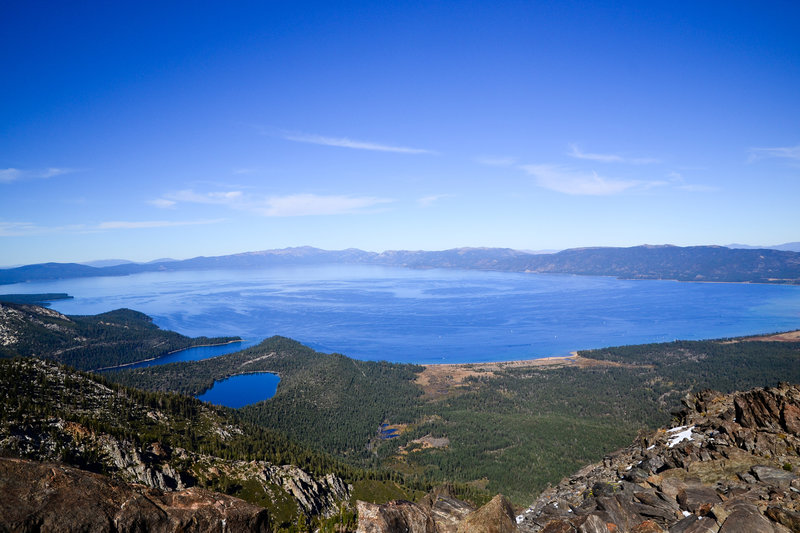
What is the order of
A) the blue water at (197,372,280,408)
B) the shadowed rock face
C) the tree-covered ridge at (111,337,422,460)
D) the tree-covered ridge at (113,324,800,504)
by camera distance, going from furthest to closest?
the blue water at (197,372,280,408)
the tree-covered ridge at (111,337,422,460)
the tree-covered ridge at (113,324,800,504)
the shadowed rock face

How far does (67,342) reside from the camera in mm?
178750

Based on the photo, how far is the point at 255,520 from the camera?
1289cm

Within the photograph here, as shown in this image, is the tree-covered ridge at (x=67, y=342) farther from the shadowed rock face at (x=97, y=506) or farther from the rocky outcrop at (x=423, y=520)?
the rocky outcrop at (x=423, y=520)

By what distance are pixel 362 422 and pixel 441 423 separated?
20.9m

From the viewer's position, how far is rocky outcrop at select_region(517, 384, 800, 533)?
15.8 meters

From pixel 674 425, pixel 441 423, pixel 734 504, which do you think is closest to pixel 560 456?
pixel 441 423

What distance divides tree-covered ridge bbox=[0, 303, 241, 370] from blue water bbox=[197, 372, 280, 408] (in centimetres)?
5994

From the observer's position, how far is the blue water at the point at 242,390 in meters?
129

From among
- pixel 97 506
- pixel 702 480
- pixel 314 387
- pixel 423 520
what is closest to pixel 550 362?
pixel 314 387

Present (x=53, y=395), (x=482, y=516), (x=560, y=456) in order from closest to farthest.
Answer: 1. (x=482, y=516)
2. (x=53, y=395)
3. (x=560, y=456)

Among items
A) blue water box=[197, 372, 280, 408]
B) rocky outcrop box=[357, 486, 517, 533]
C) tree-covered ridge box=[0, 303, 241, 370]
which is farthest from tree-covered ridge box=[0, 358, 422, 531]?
tree-covered ridge box=[0, 303, 241, 370]

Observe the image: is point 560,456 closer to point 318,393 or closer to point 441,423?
point 441,423

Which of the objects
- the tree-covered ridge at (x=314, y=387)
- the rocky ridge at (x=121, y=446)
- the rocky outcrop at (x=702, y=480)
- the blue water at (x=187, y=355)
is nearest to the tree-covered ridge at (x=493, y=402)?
the tree-covered ridge at (x=314, y=387)

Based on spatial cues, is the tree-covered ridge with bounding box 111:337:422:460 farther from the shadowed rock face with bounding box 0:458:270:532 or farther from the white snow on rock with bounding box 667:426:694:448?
the shadowed rock face with bounding box 0:458:270:532
